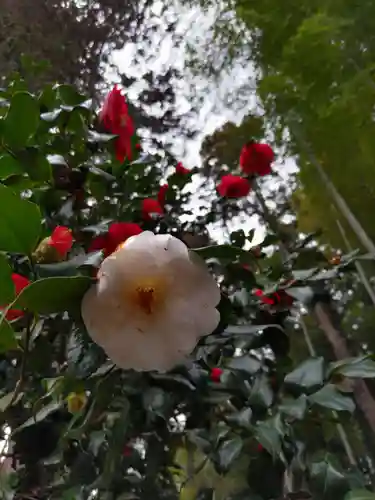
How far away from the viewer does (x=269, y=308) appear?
0.53 metres

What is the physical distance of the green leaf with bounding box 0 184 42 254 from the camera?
26cm

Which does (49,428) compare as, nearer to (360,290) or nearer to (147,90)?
(147,90)

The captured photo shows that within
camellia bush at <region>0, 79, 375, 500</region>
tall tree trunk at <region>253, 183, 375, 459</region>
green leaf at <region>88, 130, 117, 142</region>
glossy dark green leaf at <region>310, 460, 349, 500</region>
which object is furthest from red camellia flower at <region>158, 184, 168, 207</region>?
tall tree trunk at <region>253, 183, 375, 459</region>

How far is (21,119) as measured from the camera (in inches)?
15.4

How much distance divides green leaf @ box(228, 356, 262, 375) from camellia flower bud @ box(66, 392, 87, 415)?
117mm

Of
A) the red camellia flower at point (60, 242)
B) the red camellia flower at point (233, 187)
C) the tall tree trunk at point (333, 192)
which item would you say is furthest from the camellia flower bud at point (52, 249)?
the tall tree trunk at point (333, 192)

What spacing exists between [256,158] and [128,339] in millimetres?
493

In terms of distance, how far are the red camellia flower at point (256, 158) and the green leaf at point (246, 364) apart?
316mm

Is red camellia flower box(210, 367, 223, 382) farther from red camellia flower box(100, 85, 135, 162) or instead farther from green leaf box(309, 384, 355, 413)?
red camellia flower box(100, 85, 135, 162)

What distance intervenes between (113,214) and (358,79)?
1.32 metres

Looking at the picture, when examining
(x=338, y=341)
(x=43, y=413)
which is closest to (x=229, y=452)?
(x=43, y=413)

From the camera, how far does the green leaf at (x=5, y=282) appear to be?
269mm

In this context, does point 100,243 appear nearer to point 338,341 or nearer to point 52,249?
point 52,249

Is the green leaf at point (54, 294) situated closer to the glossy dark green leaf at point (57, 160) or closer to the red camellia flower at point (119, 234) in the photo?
the red camellia flower at point (119, 234)
